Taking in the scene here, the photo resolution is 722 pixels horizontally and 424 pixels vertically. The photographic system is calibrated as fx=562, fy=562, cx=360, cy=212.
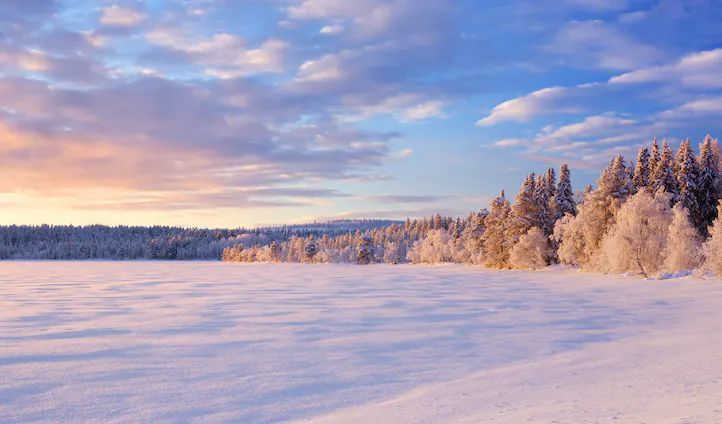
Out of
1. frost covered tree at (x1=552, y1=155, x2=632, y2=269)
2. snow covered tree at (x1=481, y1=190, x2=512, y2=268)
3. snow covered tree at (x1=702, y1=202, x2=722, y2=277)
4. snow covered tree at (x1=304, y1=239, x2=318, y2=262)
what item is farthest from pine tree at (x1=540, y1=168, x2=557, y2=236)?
snow covered tree at (x1=304, y1=239, x2=318, y2=262)

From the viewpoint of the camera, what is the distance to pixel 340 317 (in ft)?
70.4

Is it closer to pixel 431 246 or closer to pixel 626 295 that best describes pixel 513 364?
pixel 626 295

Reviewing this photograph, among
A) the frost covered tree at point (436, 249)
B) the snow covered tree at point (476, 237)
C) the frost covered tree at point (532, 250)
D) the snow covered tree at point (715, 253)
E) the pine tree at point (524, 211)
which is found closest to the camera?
the snow covered tree at point (715, 253)

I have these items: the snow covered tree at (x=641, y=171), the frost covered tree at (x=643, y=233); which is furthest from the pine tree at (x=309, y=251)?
the frost covered tree at (x=643, y=233)

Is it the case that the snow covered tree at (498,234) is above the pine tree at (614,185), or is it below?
below

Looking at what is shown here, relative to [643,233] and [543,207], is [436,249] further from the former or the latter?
[643,233]

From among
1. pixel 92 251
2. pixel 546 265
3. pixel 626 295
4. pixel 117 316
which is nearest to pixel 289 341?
pixel 117 316

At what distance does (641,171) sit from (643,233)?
55.2 ft

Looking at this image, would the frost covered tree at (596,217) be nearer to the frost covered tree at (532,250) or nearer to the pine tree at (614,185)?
the pine tree at (614,185)

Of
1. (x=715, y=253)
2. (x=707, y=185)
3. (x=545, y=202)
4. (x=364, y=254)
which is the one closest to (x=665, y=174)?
(x=707, y=185)

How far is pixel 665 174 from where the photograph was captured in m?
60.0

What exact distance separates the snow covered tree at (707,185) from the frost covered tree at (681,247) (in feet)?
51.0

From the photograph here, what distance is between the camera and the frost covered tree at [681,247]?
150 ft

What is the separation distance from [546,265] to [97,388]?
216ft
